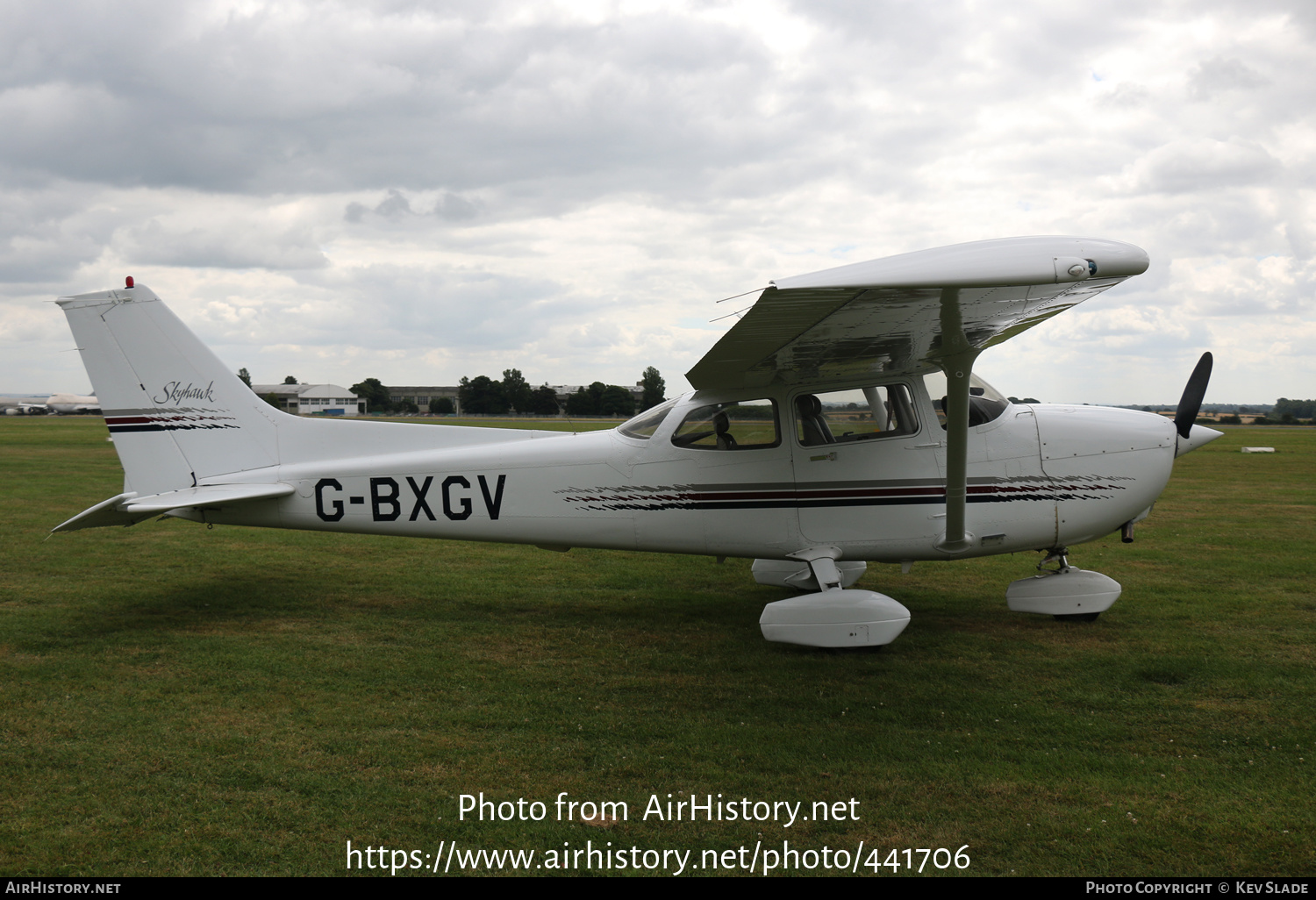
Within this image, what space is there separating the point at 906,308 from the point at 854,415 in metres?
1.59

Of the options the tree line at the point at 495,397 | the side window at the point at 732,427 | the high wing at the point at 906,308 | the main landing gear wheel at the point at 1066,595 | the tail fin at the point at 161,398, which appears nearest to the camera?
the high wing at the point at 906,308

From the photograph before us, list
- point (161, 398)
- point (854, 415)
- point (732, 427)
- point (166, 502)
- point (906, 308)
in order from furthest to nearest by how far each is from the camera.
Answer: point (161, 398) → point (166, 502) → point (732, 427) → point (854, 415) → point (906, 308)

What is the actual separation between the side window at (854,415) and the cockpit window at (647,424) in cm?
107

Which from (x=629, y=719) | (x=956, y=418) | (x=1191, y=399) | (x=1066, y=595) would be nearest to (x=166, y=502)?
(x=629, y=719)

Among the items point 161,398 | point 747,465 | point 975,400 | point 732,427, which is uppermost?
point 161,398

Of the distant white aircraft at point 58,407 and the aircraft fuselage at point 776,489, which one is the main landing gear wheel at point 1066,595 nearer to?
the aircraft fuselage at point 776,489

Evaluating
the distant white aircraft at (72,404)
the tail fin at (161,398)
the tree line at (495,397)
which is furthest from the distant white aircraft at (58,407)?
the tail fin at (161,398)

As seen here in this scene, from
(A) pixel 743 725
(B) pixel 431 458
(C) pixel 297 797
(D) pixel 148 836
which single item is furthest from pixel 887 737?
(B) pixel 431 458

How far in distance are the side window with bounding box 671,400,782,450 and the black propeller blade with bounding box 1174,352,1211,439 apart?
3127 millimetres

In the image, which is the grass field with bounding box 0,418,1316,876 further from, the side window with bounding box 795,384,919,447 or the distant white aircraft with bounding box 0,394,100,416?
the distant white aircraft with bounding box 0,394,100,416

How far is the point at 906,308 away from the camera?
4461mm

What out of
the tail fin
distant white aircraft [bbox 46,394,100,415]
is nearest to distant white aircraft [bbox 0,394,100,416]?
distant white aircraft [bbox 46,394,100,415]

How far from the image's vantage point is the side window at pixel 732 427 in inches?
237

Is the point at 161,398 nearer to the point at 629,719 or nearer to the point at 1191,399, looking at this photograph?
the point at 629,719
